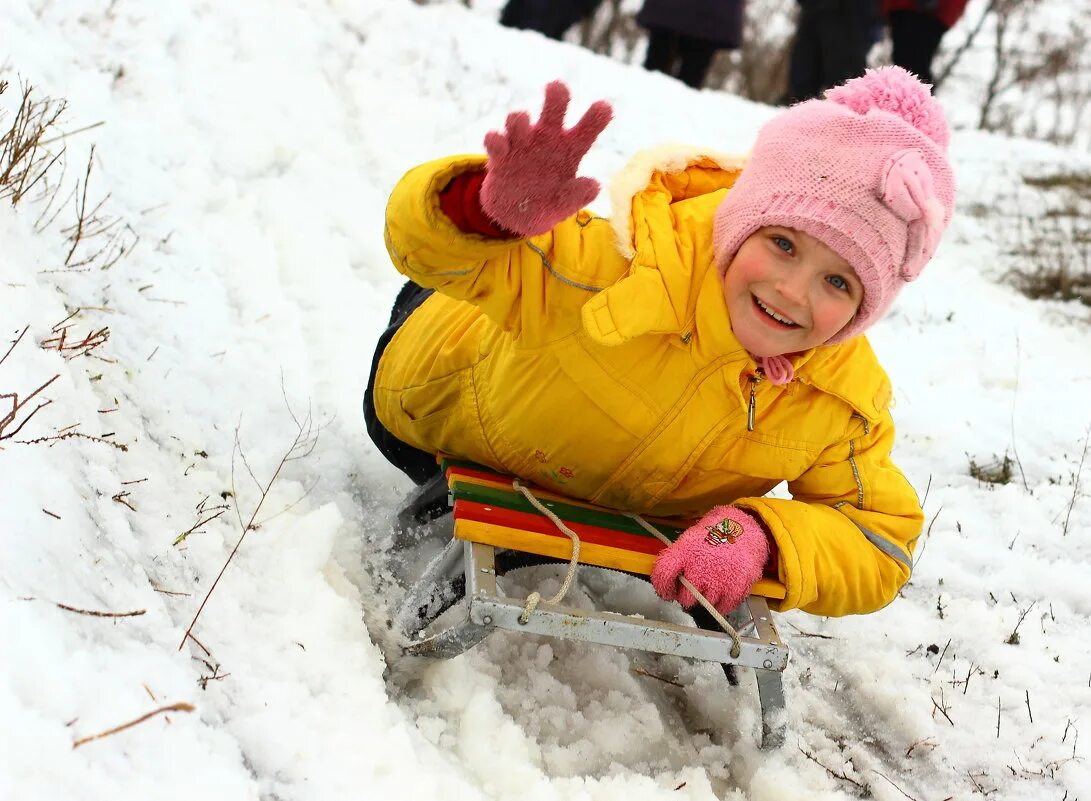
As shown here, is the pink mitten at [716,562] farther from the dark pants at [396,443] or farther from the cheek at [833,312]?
the dark pants at [396,443]

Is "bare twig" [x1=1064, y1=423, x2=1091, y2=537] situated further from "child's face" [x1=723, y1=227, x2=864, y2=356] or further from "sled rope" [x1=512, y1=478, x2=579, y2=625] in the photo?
"sled rope" [x1=512, y1=478, x2=579, y2=625]

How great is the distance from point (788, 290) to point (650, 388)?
0.39 m

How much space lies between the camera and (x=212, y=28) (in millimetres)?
4703

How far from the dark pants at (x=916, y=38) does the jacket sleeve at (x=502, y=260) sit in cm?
478

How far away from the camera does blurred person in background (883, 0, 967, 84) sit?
18.9 feet

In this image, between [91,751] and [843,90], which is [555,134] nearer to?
[843,90]

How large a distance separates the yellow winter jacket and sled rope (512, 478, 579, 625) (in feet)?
0.40

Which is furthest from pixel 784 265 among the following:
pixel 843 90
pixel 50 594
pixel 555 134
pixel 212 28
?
pixel 212 28

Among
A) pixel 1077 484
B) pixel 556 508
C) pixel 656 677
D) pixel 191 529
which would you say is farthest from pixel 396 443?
pixel 1077 484

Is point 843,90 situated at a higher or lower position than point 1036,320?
higher

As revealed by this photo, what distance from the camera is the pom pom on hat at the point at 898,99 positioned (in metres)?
2.00

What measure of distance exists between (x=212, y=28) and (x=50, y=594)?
401 centimetres

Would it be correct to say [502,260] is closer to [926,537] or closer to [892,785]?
[892,785]

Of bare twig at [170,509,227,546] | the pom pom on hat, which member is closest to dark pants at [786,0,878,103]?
the pom pom on hat
